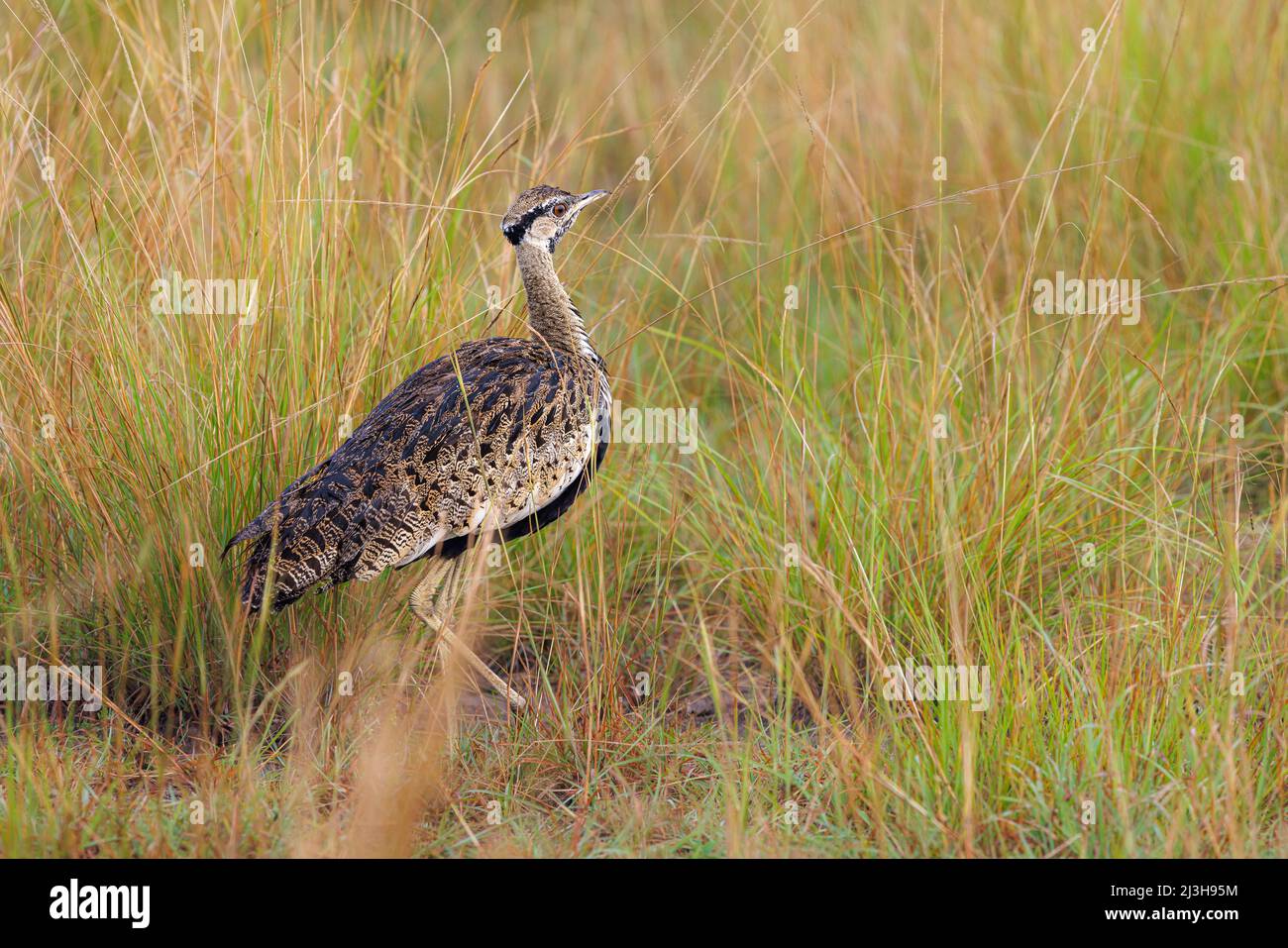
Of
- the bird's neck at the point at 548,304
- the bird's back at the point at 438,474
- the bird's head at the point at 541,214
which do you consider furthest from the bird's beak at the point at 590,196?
the bird's back at the point at 438,474

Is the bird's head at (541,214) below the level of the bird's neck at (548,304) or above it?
above

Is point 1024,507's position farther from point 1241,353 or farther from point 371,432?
point 371,432

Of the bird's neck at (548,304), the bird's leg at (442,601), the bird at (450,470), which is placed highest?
the bird's neck at (548,304)

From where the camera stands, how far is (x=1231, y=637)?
12.0 ft

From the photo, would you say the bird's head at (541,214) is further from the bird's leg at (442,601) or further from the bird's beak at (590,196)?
the bird's leg at (442,601)

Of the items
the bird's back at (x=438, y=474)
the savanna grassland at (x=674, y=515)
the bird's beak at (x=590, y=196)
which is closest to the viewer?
the savanna grassland at (x=674, y=515)

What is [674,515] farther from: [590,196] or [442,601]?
[590,196]

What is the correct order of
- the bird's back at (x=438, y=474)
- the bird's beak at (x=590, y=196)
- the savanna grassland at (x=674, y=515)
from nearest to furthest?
the savanna grassland at (x=674, y=515) → the bird's back at (x=438, y=474) → the bird's beak at (x=590, y=196)

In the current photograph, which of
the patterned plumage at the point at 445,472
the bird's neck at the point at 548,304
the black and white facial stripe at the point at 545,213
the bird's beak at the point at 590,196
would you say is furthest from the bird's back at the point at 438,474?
the bird's beak at the point at 590,196

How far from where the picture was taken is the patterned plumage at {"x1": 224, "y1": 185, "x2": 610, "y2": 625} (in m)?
3.94

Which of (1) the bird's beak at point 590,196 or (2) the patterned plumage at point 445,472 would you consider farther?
(1) the bird's beak at point 590,196

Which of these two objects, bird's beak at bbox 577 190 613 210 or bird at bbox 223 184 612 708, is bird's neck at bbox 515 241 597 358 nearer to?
bird at bbox 223 184 612 708

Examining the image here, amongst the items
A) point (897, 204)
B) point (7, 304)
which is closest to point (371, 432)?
point (7, 304)

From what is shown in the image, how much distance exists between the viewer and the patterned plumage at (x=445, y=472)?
3.94 m
